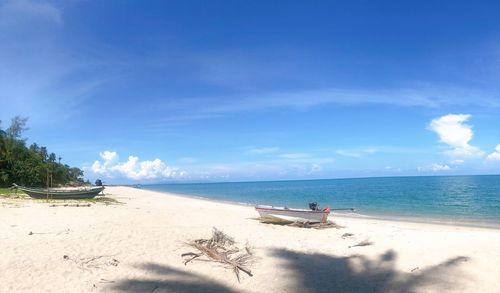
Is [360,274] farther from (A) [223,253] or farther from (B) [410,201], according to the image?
(B) [410,201]

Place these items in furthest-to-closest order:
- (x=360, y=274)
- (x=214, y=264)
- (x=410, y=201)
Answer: (x=410, y=201) < (x=214, y=264) < (x=360, y=274)

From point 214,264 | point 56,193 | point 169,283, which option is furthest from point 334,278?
point 56,193

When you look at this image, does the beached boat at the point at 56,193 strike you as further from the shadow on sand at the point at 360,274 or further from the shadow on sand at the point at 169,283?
the shadow on sand at the point at 360,274

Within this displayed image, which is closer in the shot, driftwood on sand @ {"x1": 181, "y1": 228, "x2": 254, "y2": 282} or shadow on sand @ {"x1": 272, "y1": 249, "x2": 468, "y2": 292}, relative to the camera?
shadow on sand @ {"x1": 272, "y1": 249, "x2": 468, "y2": 292}

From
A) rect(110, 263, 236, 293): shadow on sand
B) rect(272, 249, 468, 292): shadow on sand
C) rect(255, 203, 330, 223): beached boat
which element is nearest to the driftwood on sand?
rect(110, 263, 236, 293): shadow on sand

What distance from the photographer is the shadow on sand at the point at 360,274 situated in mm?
8695

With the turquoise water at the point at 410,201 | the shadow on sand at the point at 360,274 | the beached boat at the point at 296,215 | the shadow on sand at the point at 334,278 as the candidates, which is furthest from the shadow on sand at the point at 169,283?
the turquoise water at the point at 410,201

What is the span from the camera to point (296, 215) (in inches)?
751

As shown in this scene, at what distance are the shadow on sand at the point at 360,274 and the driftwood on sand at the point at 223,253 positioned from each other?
0.95 metres

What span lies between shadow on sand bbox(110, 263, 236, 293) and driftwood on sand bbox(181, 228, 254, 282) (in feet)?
2.38

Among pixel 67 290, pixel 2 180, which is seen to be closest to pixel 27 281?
pixel 67 290

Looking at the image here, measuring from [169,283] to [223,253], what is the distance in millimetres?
2694

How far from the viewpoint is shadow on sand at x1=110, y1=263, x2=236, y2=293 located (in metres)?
8.24

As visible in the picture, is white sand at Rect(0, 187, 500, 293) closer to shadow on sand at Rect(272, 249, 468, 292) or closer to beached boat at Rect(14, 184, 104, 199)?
shadow on sand at Rect(272, 249, 468, 292)
